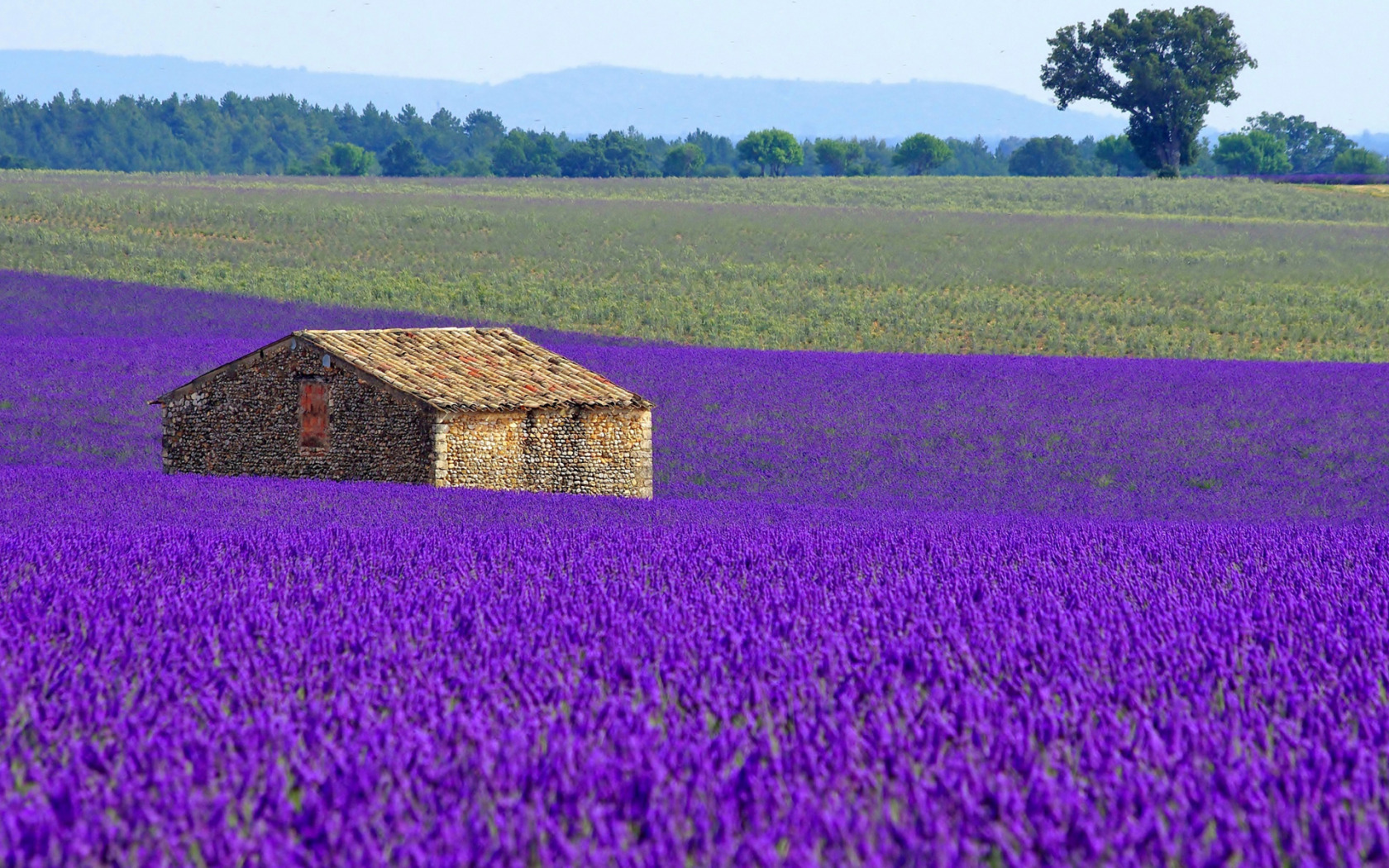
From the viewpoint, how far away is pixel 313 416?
1752 cm

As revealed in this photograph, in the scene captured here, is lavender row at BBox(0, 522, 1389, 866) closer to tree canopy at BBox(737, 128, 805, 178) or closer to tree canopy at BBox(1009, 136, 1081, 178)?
tree canopy at BBox(737, 128, 805, 178)

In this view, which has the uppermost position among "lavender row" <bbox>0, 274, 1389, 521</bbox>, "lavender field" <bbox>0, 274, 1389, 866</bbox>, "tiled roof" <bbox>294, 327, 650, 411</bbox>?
"lavender field" <bbox>0, 274, 1389, 866</bbox>

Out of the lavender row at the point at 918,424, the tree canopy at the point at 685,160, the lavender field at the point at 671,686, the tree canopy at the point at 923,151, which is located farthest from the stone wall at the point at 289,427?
the tree canopy at the point at 923,151

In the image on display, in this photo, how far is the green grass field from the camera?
113 feet

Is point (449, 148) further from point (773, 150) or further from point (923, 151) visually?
point (923, 151)

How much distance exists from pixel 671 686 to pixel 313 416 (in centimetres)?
1345

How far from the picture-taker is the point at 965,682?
15.6ft

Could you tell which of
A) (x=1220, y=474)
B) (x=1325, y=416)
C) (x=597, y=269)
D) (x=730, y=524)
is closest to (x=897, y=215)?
(x=597, y=269)

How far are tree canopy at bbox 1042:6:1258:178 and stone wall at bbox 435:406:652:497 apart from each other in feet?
203

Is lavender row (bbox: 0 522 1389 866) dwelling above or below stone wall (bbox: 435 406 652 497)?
above

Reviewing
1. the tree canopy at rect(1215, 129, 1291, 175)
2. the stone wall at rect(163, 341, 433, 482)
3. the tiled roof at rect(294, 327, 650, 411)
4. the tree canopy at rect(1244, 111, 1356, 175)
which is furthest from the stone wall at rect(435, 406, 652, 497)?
the tree canopy at rect(1244, 111, 1356, 175)

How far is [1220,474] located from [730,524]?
10.9 m

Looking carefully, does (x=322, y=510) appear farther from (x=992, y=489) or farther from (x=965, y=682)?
(x=992, y=489)

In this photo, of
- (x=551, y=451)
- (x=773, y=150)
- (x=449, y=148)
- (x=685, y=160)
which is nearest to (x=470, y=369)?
(x=551, y=451)
